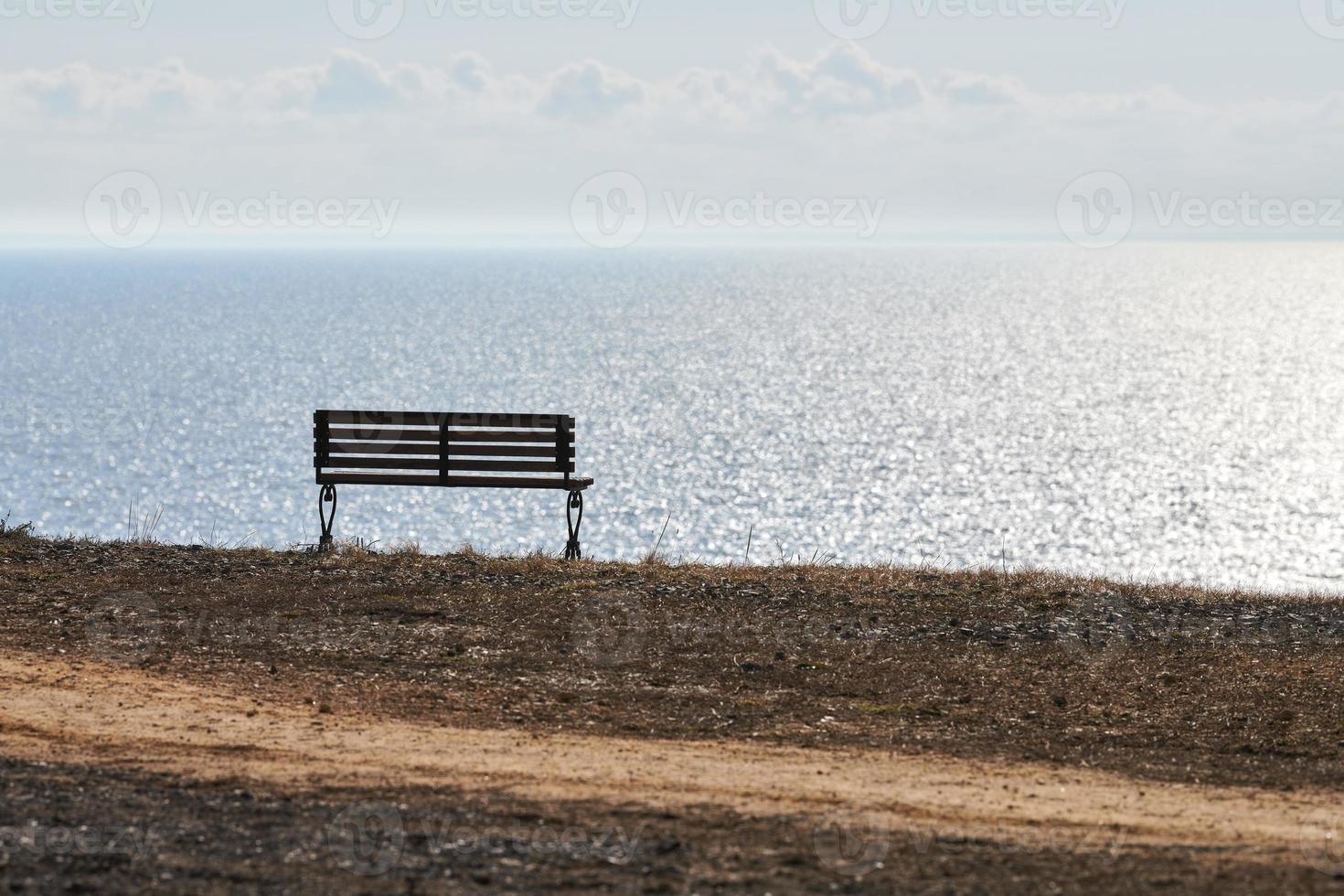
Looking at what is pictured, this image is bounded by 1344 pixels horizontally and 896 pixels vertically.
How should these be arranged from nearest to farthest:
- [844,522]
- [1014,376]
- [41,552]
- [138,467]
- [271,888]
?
[271,888] → [41,552] → [844,522] → [138,467] → [1014,376]

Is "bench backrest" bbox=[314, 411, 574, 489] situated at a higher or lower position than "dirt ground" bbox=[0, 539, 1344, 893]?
higher

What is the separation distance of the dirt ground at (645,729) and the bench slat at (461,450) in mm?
1989

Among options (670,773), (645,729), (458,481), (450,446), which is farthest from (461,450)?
(670,773)

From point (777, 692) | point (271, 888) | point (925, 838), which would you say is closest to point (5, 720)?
Answer: point (271, 888)

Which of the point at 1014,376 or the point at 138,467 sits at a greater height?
the point at 1014,376

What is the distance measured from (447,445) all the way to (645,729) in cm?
756

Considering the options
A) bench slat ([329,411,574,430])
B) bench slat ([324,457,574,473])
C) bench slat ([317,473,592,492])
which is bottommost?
bench slat ([317,473,592,492])

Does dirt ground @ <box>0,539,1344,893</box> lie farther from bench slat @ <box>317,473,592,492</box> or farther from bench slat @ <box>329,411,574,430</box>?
bench slat @ <box>329,411,574,430</box>

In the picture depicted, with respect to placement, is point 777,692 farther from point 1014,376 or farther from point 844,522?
point 1014,376

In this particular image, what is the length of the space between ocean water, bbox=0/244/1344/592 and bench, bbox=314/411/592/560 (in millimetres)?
2506

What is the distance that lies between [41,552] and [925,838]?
10.9 metres

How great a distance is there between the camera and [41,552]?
14000 millimetres

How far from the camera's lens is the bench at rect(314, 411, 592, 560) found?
15.6 m

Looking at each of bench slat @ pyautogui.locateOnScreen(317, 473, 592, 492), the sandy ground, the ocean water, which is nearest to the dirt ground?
the sandy ground
